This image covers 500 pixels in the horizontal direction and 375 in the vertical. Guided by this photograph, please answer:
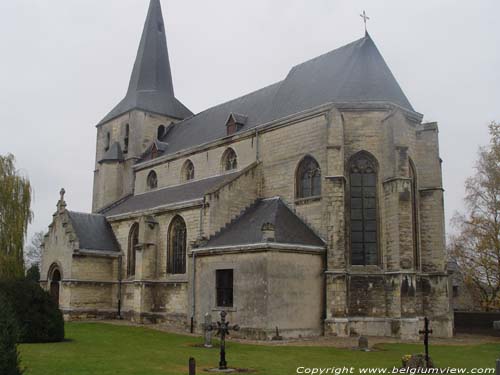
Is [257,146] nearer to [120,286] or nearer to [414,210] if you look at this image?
[414,210]

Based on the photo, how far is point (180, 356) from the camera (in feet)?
51.9

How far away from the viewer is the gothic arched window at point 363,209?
77.8ft

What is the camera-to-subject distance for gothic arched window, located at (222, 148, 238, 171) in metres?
30.2

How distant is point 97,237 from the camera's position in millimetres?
32750

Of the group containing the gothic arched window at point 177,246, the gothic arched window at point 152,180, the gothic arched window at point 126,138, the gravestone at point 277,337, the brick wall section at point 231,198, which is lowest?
the gravestone at point 277,337

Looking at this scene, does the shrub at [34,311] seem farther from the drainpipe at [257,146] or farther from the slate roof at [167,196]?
the drainpipe at [257,146]

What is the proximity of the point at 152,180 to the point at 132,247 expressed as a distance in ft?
20.7

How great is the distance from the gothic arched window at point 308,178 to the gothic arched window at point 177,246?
21.4 feet

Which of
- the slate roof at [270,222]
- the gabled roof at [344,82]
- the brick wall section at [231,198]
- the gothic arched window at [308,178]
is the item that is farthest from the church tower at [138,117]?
the gothic arched window at [308,178]

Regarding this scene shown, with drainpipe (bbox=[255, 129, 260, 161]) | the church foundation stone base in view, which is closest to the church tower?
drainpipe (bbox=[255, 129, 260, 161])

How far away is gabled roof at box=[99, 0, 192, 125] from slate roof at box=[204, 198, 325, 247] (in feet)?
58.0

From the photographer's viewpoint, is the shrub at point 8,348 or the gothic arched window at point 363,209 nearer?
the shrub at point 8,348

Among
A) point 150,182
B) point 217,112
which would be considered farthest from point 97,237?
point 217,112

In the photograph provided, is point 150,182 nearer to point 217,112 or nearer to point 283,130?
point 217,112
